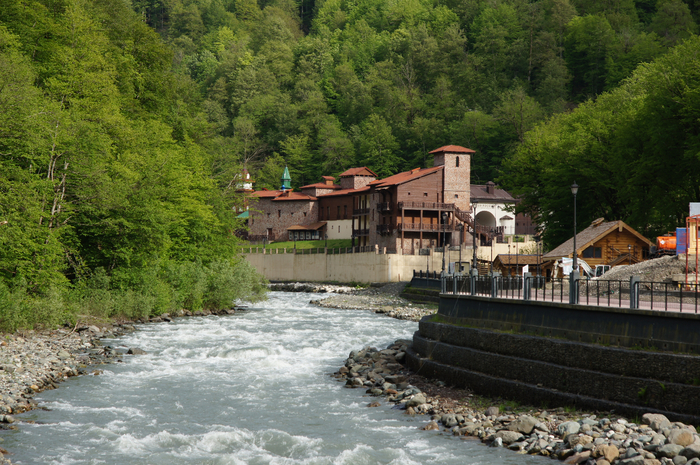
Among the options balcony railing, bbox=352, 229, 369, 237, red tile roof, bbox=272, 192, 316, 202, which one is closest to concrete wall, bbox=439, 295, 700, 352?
balcony railing, bbox=352, 229, 369, 237

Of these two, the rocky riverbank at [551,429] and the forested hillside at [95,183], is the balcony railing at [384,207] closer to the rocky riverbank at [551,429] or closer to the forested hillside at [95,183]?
the forested hillside at [95,183]

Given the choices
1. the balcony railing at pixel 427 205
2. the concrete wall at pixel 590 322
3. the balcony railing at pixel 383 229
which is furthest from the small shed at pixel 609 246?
the balcony railing at pixel 383 229

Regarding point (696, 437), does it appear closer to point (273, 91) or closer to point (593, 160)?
point (593, 160)

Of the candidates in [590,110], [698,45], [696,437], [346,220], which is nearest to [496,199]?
[346,220]

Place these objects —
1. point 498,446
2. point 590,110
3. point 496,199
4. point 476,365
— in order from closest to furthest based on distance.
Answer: point 498,446, point 476,365, point 590,110, point 496,199

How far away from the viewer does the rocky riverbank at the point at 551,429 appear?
1198 cm

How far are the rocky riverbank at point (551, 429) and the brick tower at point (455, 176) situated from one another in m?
59.2

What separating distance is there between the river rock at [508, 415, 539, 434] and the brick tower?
63.9 metres

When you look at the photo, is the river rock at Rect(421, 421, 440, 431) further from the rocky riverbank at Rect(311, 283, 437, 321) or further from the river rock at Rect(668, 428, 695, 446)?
the rocky riverbank at Rect(311, 283, 437, 321)

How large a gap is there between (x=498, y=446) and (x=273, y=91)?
12365 cm

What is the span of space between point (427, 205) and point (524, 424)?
6275cm

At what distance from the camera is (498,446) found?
46.1 feet

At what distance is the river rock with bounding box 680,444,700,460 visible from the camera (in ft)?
37.9

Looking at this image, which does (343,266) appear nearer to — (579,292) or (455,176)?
(455,176)
